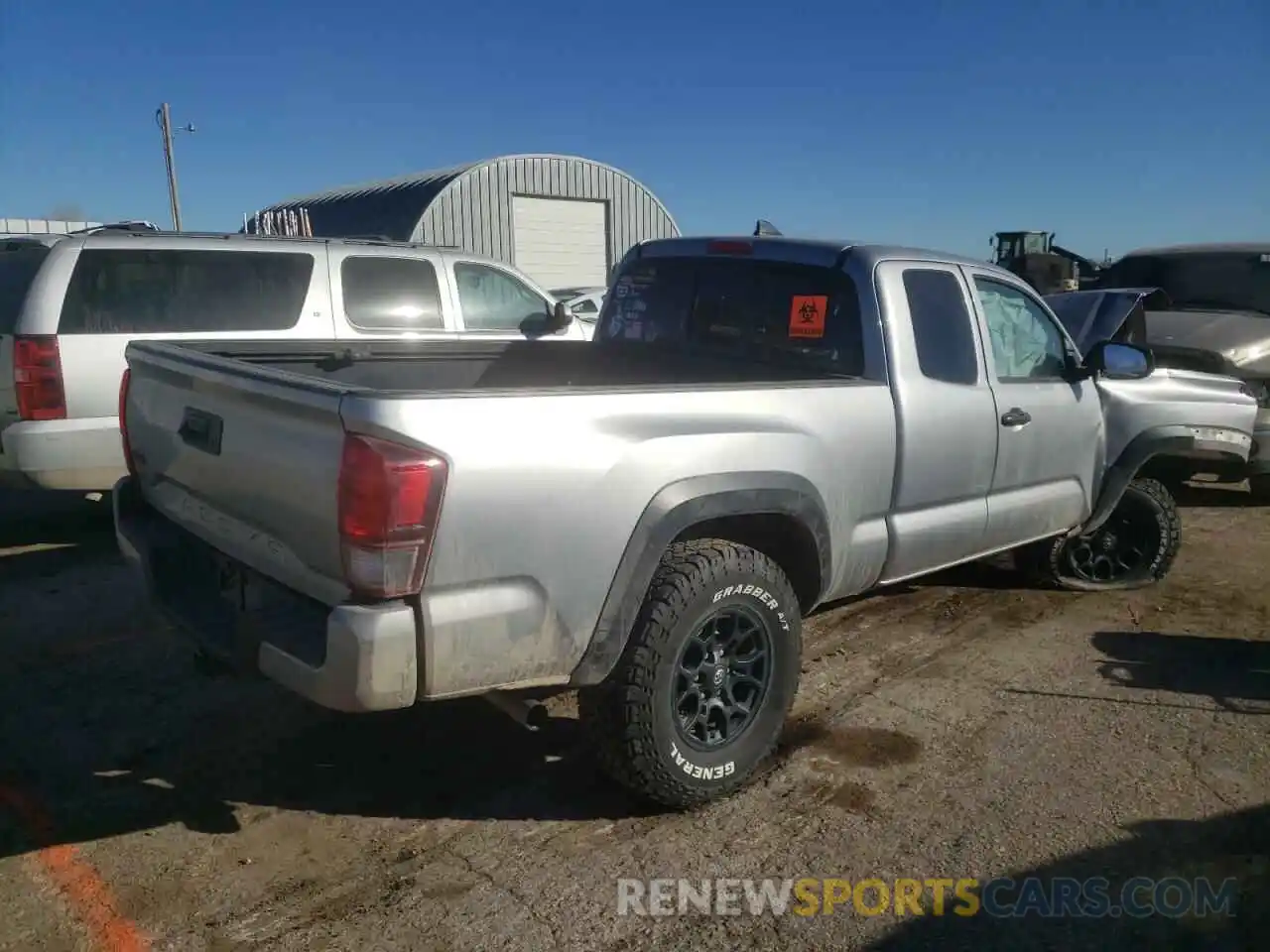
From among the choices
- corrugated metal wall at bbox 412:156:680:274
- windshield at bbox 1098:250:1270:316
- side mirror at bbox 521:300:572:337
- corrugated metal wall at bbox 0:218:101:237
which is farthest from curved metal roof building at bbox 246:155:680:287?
windshield at bbox 1098:250:1270:316

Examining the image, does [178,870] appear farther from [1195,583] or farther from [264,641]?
[1195,583]

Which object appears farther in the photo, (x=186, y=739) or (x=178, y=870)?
(x=186, y=739)

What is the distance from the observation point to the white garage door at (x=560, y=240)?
73.2 feet

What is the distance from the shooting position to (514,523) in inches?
105

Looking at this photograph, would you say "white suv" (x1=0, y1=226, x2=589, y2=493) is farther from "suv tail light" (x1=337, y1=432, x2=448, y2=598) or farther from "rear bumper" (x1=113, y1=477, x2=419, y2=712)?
"suv tail light" (x1=337, y1=432, x2=448, y2=598)

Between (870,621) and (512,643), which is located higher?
(512,643)

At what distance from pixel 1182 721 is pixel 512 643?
2.91m

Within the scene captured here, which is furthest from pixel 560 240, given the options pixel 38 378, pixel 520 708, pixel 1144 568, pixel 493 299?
pixel 520 708

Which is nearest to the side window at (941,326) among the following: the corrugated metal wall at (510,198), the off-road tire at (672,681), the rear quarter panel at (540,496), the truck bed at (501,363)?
the truck bed at (501,363)

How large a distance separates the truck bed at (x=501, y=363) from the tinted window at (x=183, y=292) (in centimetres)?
248

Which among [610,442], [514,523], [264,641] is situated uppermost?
[610,442]

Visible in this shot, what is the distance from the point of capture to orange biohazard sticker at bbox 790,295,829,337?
4.15 metres

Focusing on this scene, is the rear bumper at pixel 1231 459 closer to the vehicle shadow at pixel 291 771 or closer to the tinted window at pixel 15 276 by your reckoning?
the vehicle shadow at pixel 291 771

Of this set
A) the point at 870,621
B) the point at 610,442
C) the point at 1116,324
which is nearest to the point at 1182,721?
the point at 870,621
